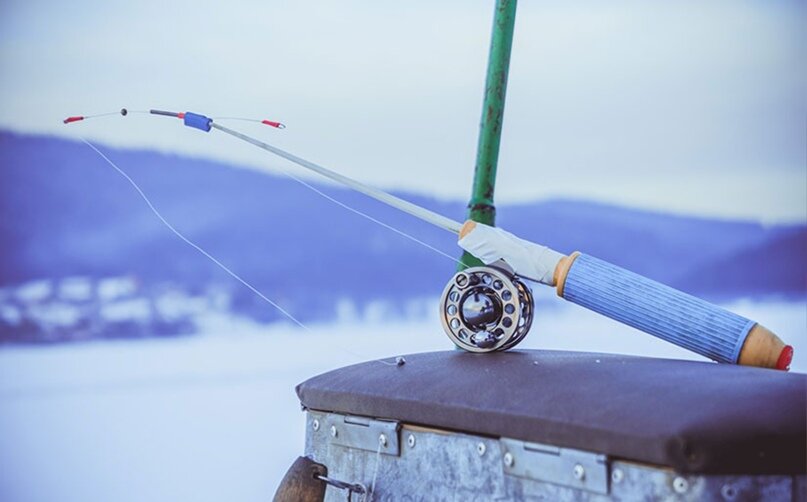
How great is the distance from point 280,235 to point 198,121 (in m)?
0.44

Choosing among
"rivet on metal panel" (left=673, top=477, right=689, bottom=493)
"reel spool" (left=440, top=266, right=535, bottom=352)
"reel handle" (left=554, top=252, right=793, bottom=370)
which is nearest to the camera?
"rivet on metal panel" (left=673, top=477, right=689, bottom=493)

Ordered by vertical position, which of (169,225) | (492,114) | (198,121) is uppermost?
(492,114)

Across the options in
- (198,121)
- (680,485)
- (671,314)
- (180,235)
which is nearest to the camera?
(680,485)

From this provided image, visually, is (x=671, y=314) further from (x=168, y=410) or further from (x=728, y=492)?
(x=168, y=410)

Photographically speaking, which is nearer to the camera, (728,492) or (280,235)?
(728,492)

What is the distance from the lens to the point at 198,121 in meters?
1.68

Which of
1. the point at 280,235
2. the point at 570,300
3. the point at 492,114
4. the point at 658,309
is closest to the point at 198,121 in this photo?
the point at 280,235

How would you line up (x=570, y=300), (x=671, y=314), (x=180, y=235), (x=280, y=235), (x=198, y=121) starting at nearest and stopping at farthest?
1. (x=671, y=314)
2. (x=570, y=300)
3. (x=198, y=121)
4. (x=180, y=235)
5. (x=280, y=235)

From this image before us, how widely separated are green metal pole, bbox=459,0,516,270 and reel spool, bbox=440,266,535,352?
369 millimetres

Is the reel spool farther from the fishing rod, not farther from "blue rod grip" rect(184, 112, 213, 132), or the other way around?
"blue rod grip" rect(184, 112, 213, 132)

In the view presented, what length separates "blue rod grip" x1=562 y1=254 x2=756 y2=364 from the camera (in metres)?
1.35

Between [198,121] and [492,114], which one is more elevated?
[492,114]

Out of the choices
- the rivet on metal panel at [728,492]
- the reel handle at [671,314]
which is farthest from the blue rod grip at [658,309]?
the rivet on metal panel at [728,492]

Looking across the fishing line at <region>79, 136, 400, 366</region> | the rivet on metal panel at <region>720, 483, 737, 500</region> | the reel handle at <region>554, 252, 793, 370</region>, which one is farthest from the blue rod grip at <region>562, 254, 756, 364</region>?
the fishing line at <region>79, 136, 400, 366</region>
